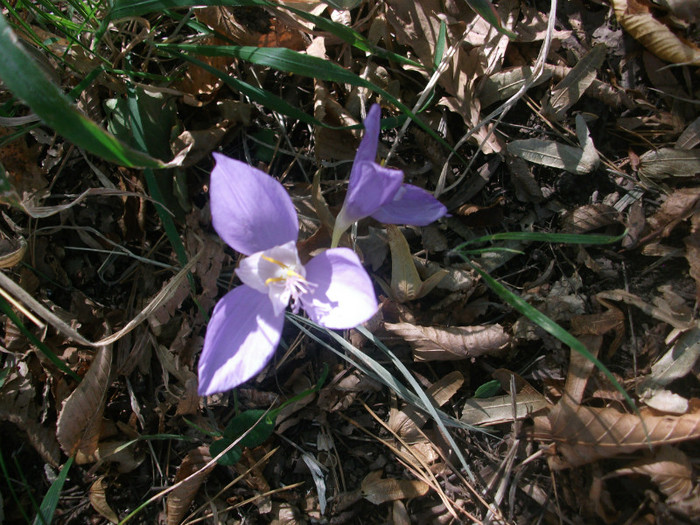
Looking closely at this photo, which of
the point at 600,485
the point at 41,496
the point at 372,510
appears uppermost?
the point at 600,485

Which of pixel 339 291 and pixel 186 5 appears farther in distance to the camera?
pixel 186 5

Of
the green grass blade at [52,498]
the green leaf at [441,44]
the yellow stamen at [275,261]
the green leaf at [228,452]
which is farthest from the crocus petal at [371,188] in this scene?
the green grass blade at [52,498]

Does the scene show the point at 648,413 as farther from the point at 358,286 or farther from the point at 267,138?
the point at 267,138

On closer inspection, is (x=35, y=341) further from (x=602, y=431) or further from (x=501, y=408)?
(x=602, y=431)

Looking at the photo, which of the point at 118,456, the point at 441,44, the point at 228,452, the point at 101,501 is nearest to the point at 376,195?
the point at 441,44

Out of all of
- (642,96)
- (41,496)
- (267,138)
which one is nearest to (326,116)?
(267,138)
